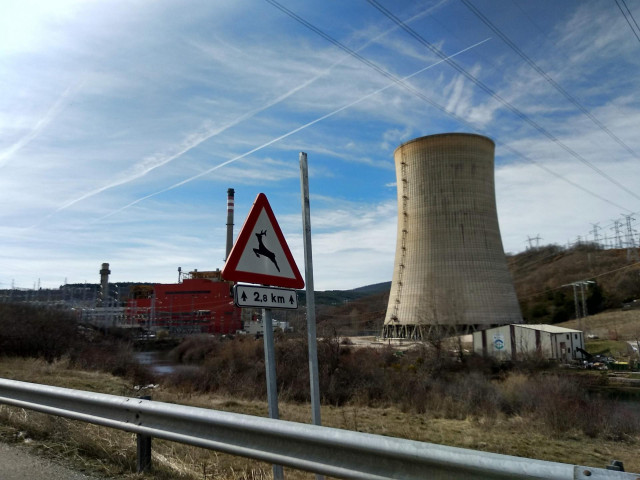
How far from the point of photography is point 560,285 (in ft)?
201

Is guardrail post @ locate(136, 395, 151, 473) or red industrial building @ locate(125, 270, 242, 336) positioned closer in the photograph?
guardrail post @ locate(136, 395, 151, 473)

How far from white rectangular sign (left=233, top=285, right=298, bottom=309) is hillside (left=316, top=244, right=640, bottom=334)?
29409mm

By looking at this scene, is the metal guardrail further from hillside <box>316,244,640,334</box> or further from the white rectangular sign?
hillside <box>316,244,640,334</box>

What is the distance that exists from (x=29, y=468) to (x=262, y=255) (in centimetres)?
189

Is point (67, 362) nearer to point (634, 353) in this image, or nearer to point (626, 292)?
point (634, 353)

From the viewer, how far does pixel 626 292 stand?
171 feet

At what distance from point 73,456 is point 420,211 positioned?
74.1 feet

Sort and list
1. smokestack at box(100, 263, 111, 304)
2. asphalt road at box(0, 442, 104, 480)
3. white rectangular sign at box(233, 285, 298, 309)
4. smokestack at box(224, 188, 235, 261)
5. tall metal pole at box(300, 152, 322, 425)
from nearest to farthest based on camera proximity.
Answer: white rectangular sign at box(233, 285, 298, 309) < tall metal pole at box(300, 152, 322, 425) < asphalt road at box(0, 442, 104, 480) < smokestack at box(224, 188, 235, 261) < smokestack at box(100, 263, 111, 304)

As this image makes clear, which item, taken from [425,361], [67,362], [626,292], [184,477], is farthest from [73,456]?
[626,292]

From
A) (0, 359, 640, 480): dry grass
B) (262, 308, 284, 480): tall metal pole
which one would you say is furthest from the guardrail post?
(262, 308, 284, 480): tall metal pole

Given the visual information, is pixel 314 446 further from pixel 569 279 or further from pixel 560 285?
pixel 569 279

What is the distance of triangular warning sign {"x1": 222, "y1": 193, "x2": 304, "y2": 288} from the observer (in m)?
2.49

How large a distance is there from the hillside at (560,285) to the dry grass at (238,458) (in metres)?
21.7

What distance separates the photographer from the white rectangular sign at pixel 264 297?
2.33 m
